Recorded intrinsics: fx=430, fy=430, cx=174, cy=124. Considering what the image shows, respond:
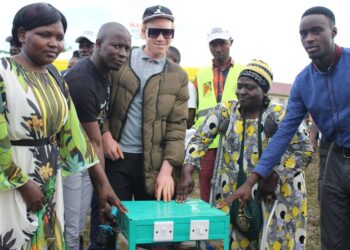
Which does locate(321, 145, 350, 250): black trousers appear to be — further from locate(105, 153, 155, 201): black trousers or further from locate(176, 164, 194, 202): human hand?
locate(105, 153, 155, 201): black trousers

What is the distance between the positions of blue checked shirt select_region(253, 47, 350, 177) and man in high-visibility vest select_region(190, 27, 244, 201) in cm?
129

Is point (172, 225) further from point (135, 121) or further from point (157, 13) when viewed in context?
point (157, 13)

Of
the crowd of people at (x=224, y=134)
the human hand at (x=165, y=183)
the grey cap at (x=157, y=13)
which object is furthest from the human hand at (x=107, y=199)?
the grey cap at (x=157, y=13)

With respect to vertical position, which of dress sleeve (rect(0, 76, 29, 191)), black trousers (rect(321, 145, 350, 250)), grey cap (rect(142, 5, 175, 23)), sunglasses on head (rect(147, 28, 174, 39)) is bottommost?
black trousers (rect(321, 145, 350, 250))

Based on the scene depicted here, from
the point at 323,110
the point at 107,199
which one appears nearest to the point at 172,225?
the point at 107,199

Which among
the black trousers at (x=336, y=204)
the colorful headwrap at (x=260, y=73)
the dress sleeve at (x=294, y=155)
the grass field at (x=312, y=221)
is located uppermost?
the colorful headwrap at (x=260, y=73)

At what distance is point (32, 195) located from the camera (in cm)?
193

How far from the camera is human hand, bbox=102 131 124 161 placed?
8.95ft

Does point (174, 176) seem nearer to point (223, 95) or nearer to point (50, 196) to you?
point (50, 196)

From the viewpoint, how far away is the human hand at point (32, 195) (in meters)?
1.91

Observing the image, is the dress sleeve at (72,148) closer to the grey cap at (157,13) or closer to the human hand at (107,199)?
the human hand at (107,199)

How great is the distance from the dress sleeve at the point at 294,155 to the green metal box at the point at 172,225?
654mm

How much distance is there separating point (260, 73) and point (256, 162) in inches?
22.9

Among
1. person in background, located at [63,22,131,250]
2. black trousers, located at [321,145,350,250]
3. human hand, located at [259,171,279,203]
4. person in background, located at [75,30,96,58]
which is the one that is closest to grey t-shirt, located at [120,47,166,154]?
person in background, located at [63,22,131,250]
